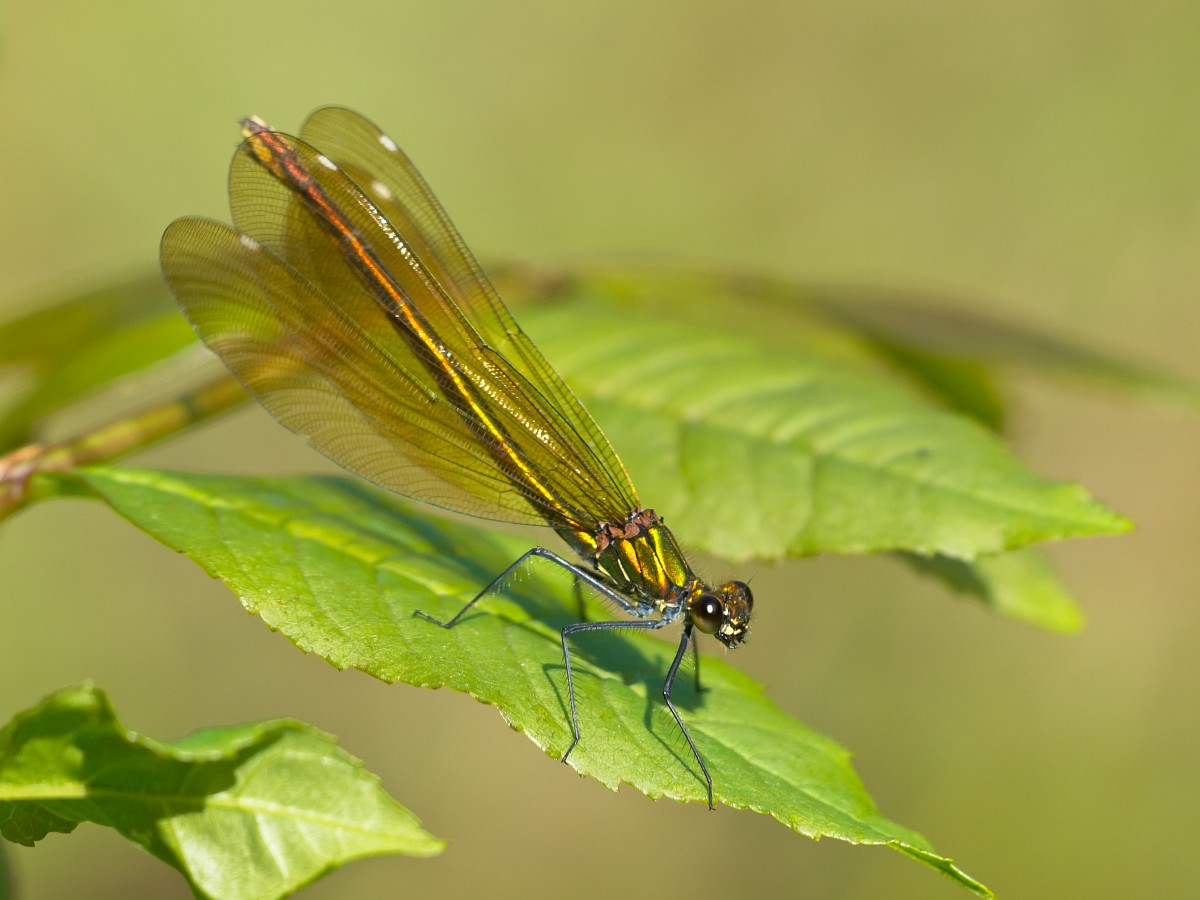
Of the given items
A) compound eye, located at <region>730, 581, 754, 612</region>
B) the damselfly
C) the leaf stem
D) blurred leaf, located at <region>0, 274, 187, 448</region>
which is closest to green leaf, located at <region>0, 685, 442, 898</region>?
the leaf stem

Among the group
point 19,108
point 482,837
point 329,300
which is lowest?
point 482,837

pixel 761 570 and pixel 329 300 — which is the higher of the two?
pixel 329 300

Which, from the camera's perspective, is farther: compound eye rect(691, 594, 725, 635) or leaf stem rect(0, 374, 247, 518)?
compound eye rect(691, 594, 725, 635)

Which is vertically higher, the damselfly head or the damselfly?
the damselfly

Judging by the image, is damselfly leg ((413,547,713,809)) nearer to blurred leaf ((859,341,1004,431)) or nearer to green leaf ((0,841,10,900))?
green leaf ((0,841,10,900))

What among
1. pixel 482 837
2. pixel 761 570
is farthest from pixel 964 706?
pixel 482 837

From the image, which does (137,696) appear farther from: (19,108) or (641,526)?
(641,526)

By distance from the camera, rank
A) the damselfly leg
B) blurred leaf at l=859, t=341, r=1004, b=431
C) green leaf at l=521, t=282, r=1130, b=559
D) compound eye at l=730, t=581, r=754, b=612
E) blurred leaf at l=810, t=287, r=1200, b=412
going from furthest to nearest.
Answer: blurred leaf at l=859, t=341, r=1004, b=431, compound eye at l=730, t=581, r=754, b=612, blurred leaf at l=810, t=287, r=1200, b=412, green leaf at l=521, t=282, r=1130, b=559, the damselfly leg
